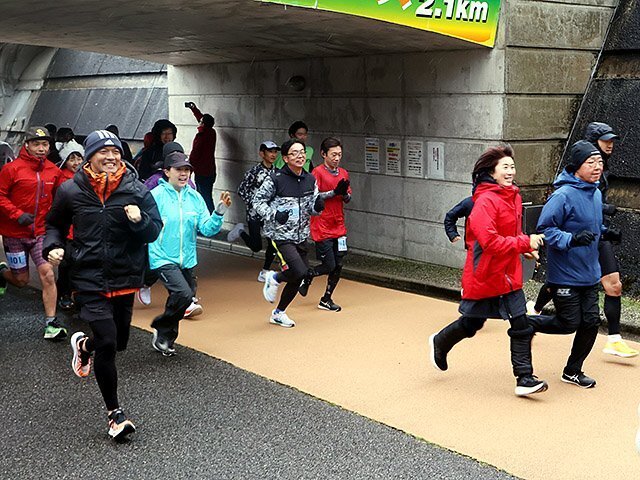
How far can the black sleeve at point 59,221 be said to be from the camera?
599cm

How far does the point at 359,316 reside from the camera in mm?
9219

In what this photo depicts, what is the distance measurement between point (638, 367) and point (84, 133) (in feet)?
55.5

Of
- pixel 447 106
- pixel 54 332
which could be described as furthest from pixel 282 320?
pixel 447 106

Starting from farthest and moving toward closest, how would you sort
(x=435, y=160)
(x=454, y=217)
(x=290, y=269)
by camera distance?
(x=435, y=160)
(x=290, y=269)
(x=454, y=217)

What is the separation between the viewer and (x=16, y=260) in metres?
8.86

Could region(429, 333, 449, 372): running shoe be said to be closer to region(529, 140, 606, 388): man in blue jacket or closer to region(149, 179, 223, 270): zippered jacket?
region(529, 140, 606, 388): man in blue jacket

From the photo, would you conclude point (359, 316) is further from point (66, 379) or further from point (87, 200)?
point (87, 200)

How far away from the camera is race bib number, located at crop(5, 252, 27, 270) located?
8.84 meters

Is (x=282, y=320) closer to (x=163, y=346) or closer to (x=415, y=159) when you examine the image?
(x=163, y=346)

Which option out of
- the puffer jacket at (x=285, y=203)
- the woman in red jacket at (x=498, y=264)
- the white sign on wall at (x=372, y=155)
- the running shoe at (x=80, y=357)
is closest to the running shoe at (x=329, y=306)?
the puffer jacket at (x=285, y=203)

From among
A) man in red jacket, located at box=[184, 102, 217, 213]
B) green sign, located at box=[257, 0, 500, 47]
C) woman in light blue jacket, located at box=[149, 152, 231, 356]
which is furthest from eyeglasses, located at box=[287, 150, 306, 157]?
man in red jacket, located at box=[184, 102, 217, 213]

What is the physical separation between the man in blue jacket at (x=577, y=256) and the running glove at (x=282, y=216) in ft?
9.34

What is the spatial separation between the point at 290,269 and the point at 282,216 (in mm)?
520

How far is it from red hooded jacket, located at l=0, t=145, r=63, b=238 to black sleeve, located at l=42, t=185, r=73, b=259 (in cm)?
270
